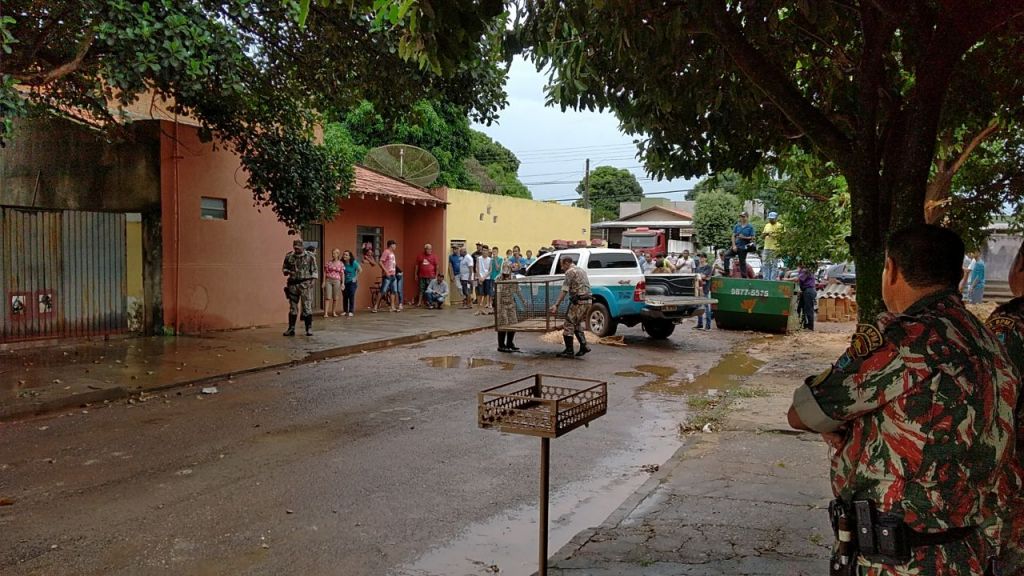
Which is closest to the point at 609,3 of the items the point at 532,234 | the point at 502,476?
the point at 502,476

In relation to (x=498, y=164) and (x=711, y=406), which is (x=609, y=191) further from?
(x=711, y=406)

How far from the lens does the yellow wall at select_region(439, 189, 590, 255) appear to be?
22.5m

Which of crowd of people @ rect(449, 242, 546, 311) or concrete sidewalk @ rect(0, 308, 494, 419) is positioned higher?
crowd of people @ rect(449, 242, 546, 311)

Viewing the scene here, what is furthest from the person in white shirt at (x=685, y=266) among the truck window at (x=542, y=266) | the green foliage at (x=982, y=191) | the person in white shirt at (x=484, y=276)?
the green foliage at (x=982, y=191)

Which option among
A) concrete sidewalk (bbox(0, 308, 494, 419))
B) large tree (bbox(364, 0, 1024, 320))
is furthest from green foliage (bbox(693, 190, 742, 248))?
large tree (bbox(364, 0, 1024, 320))

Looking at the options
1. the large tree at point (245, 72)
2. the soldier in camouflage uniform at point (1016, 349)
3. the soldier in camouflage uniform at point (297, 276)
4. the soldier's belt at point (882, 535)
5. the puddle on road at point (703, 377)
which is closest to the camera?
the soldier's belt at point (882, 535)

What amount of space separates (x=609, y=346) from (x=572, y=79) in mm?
8421

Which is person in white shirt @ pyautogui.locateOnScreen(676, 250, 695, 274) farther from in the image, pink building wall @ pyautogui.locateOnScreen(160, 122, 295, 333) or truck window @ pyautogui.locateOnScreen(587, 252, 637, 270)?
pink building wall @ pyautogui.locateOnScreen(160, 122, 295, 333)

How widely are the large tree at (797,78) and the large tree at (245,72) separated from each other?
56.6 inches

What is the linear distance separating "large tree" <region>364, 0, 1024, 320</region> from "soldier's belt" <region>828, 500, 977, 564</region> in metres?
1.59

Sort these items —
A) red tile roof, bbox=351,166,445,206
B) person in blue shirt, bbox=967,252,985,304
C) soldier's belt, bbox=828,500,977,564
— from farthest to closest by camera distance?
1. person in blue shirt, bbox=967,252,985,304
2. red tile roof, bbox=351,166,445,206
3. soldier's belt, bbox=828,500,977,564

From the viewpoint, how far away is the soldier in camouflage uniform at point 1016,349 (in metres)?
2.72

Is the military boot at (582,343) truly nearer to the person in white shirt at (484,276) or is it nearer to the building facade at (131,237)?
the building facade at (131,237)

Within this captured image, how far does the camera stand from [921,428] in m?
2.21
